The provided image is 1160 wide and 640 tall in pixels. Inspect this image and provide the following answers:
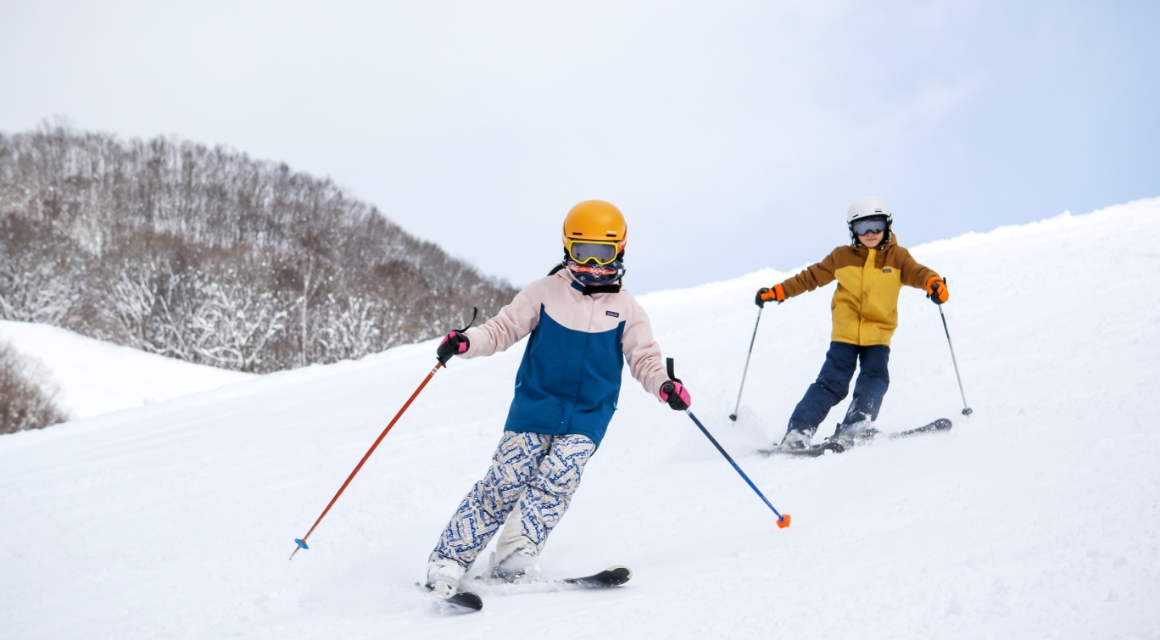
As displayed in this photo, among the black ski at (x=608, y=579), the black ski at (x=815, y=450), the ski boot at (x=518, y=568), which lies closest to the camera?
the black ski at (x=608, y=579)

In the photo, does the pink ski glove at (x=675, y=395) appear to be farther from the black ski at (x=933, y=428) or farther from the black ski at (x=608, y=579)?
the black ski at (x=933, y=428)

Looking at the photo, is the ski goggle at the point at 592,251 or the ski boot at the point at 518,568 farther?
the ski goggle at the point at 592,251

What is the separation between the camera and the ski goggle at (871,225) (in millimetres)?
4809

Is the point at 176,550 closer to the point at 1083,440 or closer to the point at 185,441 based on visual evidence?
the point at 185,441

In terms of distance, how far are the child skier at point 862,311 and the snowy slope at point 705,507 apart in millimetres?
468

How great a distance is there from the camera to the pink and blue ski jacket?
126 inches

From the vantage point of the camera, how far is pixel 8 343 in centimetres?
2008

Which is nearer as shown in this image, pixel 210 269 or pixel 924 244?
pixel 924 244

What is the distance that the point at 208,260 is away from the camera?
36.3m

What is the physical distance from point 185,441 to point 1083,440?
291 inches

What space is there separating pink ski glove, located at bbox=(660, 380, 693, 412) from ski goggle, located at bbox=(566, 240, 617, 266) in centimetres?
61

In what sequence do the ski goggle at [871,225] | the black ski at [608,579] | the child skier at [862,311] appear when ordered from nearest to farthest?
the black ski at [608,579] < the child skier at [862,311] < the ski goggle at [871,225]

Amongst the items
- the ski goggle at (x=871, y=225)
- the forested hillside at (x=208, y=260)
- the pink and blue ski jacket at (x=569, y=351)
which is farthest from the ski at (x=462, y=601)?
the forested hillside at (x=208, y=260)

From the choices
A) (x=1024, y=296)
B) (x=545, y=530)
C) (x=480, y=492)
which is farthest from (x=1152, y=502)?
(x=1024, y=296)
